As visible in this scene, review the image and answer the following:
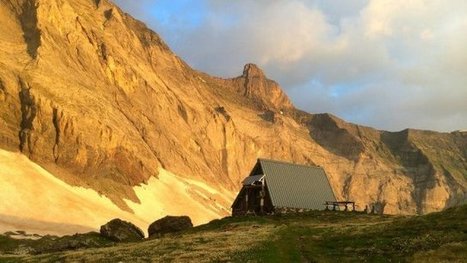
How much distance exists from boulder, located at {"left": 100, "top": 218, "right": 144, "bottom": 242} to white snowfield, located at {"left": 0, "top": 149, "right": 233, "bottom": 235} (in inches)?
875

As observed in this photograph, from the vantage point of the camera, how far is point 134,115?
157000 millimetres

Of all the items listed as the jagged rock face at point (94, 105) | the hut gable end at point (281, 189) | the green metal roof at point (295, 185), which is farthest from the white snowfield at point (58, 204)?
the green metal roof at point (295, 185)

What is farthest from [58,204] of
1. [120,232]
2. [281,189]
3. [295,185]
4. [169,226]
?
[295,185]

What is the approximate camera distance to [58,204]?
9506 centimetres

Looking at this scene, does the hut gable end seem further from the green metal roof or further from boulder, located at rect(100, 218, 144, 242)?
boulder, located at rect(100, 218, 144, 242)

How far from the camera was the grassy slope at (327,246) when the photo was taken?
30766mm

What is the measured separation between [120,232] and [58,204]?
4037 cm

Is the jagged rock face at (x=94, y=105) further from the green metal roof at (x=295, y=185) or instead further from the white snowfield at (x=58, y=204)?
the green metal roof at (x=295, y=185)

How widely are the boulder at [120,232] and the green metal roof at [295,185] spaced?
19744 mm

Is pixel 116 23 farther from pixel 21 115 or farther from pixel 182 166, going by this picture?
pixel 21 115

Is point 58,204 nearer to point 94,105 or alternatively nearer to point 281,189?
point 94,105

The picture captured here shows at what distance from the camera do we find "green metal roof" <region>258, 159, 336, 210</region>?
7175cm

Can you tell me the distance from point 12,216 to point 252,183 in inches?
1597

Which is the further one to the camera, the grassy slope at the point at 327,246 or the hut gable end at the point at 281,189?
the hut gable end at the point at 281,189
